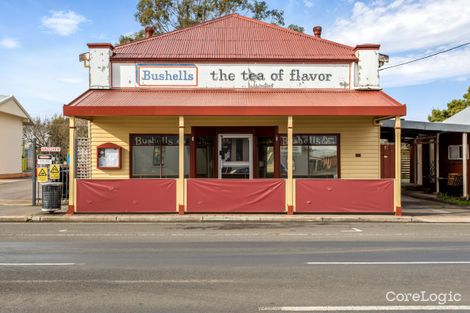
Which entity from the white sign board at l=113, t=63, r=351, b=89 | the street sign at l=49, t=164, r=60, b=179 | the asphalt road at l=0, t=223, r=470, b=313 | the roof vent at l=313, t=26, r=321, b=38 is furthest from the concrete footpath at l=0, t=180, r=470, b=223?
the roof vent at l=313, t=26, r=321, b=38

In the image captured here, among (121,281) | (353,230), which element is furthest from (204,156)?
(121,281)

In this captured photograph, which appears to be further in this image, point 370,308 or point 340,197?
point 340,197

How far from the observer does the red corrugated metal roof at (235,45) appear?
17.0m

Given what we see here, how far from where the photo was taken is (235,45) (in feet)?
59.5

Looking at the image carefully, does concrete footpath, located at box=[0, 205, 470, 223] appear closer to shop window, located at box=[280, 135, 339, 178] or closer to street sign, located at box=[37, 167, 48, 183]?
street sign, located at box=[37, 167, 48, 183]

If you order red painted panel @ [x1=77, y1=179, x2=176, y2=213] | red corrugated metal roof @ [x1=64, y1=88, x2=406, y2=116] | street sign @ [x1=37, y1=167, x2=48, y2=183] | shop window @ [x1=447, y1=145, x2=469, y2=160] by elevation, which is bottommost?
red painted panel @ [x1=77, y1=179, x2=176, y2=213]

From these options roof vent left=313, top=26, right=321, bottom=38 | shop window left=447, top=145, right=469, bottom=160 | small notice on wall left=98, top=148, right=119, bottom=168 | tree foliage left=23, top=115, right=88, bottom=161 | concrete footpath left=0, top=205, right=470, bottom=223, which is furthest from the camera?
tree foliage left=23, top=115, right=88, bottom=161

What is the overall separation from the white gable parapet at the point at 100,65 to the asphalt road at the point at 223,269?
268 inches

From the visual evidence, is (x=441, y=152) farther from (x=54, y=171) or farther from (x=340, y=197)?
(x=54, y=171)

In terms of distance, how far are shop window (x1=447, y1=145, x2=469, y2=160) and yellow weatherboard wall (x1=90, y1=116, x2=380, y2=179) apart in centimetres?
702

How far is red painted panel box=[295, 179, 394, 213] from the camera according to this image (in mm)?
14727

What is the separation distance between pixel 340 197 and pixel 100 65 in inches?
388

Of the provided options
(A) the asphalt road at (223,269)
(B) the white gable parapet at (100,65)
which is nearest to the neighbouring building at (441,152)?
(A) the asphalt road at (223,269)
